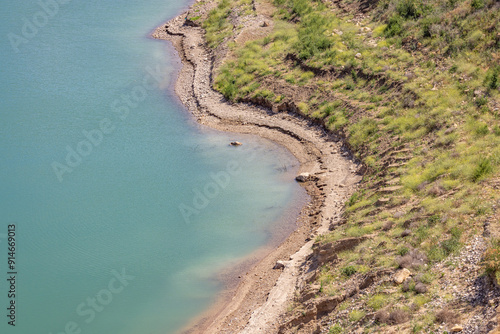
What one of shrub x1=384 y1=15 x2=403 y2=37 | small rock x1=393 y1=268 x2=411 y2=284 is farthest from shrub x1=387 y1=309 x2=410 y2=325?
shrub x1=384 y1=15 x2=403 y2=37

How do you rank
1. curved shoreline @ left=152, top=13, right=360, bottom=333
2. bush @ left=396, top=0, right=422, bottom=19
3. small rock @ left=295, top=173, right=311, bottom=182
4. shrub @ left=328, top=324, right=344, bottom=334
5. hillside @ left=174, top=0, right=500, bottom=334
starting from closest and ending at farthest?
hillside @ left=174, top=0, right=500, bottom=334
shrub @ left=328, top=324, right=344, bottom=334
curved shoreline @ left=152, top=13, right=360, bottom=333
small rock @ left=295, top=173, right=311, bottom=182
bush @ left=396, top=0, right=422, bottom=19

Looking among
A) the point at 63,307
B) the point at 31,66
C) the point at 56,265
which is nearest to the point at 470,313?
the point at 63,307

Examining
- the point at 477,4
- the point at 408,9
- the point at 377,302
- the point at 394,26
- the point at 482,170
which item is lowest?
the point at 377,302

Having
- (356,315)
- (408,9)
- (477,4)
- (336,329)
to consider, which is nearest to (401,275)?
(356,315)

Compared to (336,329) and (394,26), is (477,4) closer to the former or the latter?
(394,26)

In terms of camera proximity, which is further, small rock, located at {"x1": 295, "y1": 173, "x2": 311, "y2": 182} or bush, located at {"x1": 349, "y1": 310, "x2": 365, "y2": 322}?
small rock, located at {"x1": 295, "y1": 173, "x2": 311, "y2": 182}

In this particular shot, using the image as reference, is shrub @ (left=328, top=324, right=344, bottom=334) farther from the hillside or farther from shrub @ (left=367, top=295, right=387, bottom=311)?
shrub @ (left=367, top=295, right=387, bottom=311)
